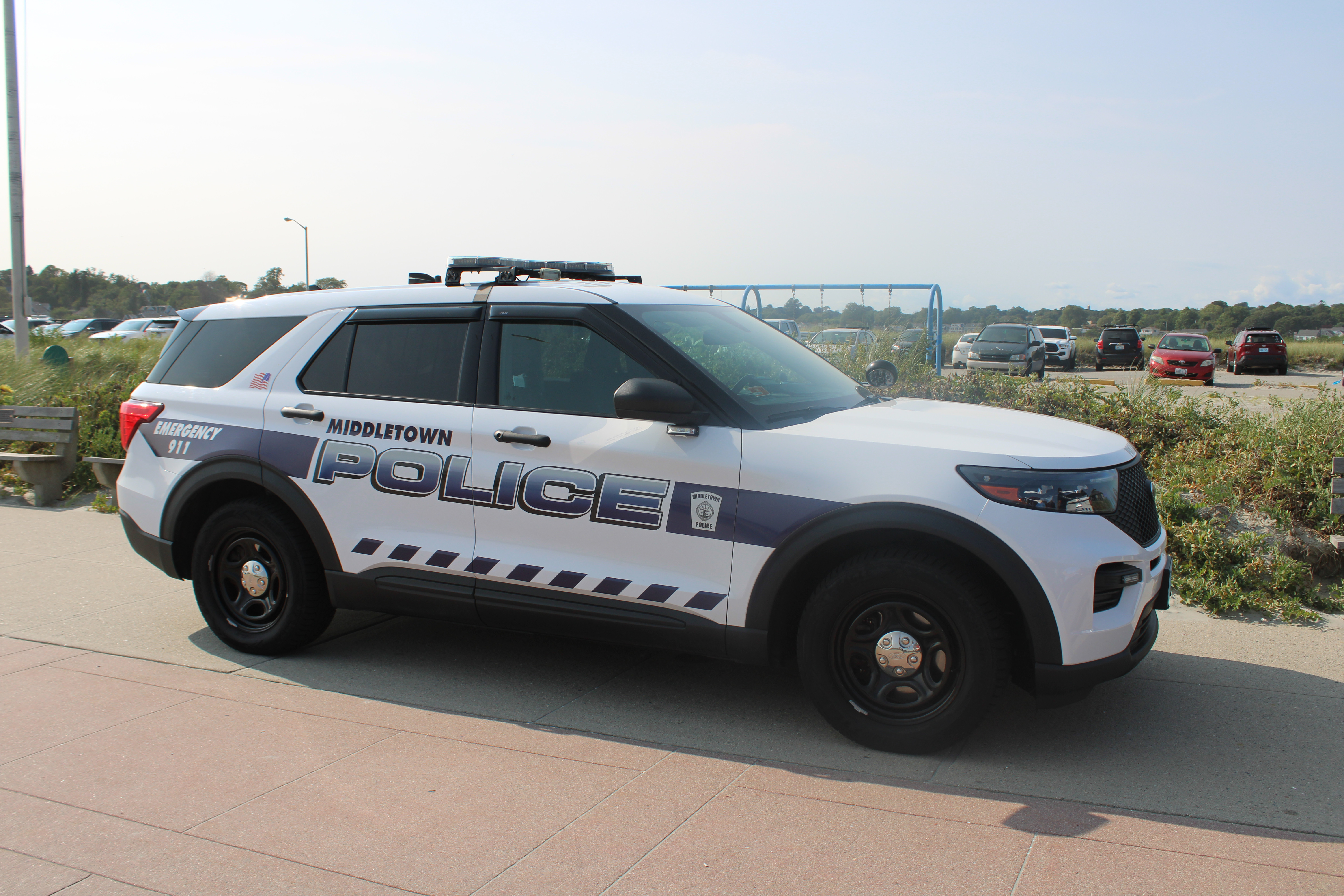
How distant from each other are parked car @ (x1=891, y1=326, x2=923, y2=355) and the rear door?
25.2 feet

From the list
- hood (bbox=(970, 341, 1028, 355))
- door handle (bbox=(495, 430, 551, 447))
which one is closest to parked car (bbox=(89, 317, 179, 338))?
hood (bbox=(970, 341, 1028, 355))

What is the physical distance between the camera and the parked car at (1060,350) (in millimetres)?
31859

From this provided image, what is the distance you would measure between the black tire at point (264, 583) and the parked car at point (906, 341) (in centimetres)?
795

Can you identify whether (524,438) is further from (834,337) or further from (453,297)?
(834,337)

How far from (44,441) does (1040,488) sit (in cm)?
963

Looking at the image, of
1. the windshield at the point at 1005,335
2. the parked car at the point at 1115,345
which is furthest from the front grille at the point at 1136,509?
the parked car at the point at 1115,345

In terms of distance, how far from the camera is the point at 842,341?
13406mm

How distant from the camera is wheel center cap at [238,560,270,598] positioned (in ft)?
16.3

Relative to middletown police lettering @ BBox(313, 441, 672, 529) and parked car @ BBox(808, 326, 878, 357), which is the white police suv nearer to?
middletown police lettering @ BBox(313, 441, 672, 529)

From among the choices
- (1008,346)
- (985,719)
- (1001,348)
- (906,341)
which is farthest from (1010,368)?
(1008,346)

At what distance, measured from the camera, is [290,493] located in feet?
15.6

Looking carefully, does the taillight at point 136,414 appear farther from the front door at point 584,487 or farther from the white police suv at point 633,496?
the front door at point 584,487

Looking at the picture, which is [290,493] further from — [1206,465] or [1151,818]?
[1206,465]

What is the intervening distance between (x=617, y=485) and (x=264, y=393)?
2.07 metres
